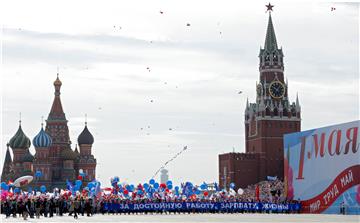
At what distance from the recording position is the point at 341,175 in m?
60.0

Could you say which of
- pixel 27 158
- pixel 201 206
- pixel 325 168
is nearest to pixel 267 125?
pixel 27 158

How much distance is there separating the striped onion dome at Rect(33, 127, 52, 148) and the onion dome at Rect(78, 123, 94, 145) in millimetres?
6301

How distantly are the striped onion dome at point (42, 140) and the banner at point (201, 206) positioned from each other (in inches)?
3563

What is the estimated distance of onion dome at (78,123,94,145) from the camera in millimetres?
149625

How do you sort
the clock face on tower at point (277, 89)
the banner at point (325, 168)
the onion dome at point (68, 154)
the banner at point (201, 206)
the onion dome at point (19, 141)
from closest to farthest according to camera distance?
1. the banner at point (201, 206)
2. the banner at point (325, 168)
3. the onion dome at point (68, 154)
4. the onion dome at point (19, 141)
5. the clock face on tower at point (277, 89)

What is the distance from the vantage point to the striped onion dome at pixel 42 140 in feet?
477

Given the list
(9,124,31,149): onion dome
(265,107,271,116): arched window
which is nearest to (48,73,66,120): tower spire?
(9,124,31,149): onion dome

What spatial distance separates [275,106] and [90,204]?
352ft

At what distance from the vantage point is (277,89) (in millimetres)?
157375

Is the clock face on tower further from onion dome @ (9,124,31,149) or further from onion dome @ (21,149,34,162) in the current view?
onion dome @ (9,124,31,149)

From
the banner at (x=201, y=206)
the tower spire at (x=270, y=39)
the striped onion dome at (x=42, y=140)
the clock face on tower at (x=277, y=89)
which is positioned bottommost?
the banner at (x=201, y=206)

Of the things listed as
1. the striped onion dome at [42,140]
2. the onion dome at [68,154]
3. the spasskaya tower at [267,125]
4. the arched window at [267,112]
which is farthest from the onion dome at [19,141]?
the arched window at [267,112]

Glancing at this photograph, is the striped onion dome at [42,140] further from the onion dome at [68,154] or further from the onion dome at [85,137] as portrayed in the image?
the onion dome at [85,137]

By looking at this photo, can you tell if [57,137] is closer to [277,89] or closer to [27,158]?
[27,158]
